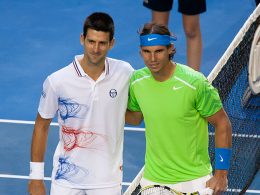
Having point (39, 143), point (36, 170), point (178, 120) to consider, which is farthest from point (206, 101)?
point (36, 170)

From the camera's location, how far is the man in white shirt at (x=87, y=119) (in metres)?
7.76

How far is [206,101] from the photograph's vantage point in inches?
291

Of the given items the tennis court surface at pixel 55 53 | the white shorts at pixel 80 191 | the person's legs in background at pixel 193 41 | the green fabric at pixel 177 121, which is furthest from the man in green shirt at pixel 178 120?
the person's legs in background at pixel 193 41

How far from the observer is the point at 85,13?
1578cm

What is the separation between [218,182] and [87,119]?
3.81ft

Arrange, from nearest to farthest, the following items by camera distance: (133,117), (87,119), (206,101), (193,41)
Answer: (206,101) < (87,119) < (133,117) < (193,41)

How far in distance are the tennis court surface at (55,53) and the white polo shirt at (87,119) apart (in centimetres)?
207

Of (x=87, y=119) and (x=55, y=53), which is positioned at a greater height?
Result: (x=87, y=119)

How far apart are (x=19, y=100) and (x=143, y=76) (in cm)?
604

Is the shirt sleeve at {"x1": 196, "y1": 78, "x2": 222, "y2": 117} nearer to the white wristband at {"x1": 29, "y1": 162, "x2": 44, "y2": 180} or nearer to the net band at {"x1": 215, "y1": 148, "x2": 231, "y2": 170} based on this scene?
the net band at {"x1": 215, "y1": 148, "x2": 231, "y2": 170}

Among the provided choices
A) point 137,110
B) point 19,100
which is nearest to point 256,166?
point 137,110

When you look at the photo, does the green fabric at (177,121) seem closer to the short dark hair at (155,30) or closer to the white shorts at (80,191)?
the short dark hair at (155,30)

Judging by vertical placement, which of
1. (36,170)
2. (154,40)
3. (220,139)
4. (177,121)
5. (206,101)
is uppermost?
(154,40)

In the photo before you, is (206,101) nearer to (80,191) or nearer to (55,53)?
(80,191)
